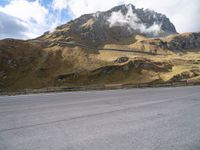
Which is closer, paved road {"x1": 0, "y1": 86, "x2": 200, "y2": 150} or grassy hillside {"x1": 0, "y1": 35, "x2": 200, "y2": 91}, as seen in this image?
paved road {"x1": 0, "y1": 86, "x2": 200, "y2": 150}

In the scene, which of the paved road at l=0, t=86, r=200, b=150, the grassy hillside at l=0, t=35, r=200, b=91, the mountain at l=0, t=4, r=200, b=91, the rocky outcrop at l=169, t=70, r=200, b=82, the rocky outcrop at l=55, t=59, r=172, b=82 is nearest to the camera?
the paved road at l=0, t=86, r=200, b=150

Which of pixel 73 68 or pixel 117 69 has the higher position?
pixel 73 68

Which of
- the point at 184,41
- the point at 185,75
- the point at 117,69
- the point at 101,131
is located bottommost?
the point at 101,131

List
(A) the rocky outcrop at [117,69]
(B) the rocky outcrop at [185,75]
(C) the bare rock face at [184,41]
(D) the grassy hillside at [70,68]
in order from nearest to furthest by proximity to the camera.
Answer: (B) the rocky outcrop at [185,75] → (D) the grassy hillside at [70,68] → (A) the rocky outcrop at [117,69] → (C) the bare rock face at [184,41]

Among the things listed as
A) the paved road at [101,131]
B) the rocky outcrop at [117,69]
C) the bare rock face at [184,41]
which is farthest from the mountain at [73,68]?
the bare rock face at [184,41]

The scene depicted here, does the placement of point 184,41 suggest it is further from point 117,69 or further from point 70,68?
point 70,68

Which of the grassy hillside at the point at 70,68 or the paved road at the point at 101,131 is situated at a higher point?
the grassy hillside at the point at 70,68

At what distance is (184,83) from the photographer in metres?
35.7

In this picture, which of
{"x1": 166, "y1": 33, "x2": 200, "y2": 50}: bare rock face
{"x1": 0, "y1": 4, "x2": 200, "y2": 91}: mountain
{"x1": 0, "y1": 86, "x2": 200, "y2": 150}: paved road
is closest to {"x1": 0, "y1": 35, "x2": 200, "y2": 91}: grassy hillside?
{"x1": 0, "y1": 4, "x2": 200, "y2": 91}: mountain

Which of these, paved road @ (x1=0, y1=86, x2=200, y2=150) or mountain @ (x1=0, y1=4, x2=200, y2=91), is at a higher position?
mountain @ (x1=0, y1=4, x2=200, y2=91)

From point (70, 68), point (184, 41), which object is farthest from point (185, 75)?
point (184, 41)

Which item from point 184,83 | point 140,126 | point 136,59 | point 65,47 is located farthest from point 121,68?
point 140,126

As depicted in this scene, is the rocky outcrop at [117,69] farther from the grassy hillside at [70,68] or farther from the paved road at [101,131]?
the paved road at [101,131]

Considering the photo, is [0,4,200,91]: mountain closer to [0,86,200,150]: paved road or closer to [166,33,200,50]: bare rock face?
[0,86,200,150]: paved road
